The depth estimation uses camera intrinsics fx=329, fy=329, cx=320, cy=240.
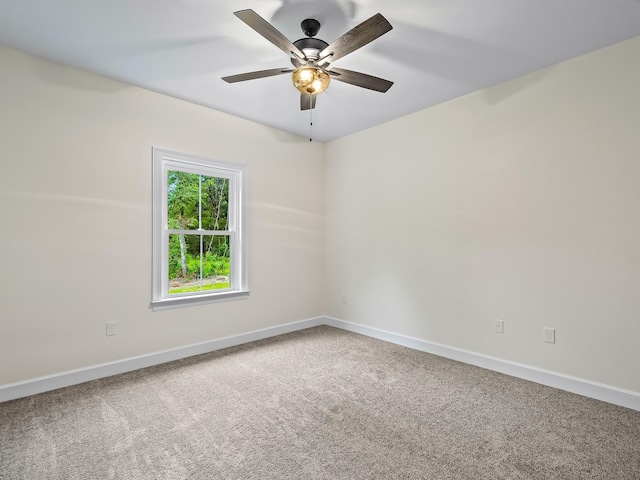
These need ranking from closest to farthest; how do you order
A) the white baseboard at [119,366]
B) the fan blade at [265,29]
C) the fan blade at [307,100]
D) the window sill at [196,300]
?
the fan blade at [265,29] < the white baseboard at [119,366] < the fan blade at [307,100] < the window sill at [196,300]

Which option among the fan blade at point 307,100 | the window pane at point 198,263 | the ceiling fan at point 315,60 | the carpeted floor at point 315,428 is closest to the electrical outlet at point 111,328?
the carpeted floor at point 315,428

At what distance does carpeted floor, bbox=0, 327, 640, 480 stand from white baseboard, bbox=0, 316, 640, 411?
0.31 feet

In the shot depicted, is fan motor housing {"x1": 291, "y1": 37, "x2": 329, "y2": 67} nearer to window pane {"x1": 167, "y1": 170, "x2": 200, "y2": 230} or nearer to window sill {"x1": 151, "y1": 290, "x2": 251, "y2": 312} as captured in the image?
window pane {"x1": 167, "y1": 170, "x2": 200, "y2": 230}

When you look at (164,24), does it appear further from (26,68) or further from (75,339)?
(75,339)

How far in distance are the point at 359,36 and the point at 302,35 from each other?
0.64 m

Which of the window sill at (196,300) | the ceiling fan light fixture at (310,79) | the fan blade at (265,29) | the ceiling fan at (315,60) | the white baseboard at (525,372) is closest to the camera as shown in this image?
the fan blade at (265,29)

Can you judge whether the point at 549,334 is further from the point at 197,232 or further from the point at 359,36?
the point at 197,232

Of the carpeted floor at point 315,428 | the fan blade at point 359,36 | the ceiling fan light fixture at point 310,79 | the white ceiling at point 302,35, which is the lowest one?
the carpeted floor at point 315,428

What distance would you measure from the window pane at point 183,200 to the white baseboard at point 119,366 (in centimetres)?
127

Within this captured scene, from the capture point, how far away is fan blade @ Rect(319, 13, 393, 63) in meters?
1.72

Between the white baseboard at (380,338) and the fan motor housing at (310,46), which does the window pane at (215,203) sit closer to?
the white baseboard at (380,338)

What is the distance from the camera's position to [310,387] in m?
2.68

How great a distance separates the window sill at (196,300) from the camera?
321 centimetres

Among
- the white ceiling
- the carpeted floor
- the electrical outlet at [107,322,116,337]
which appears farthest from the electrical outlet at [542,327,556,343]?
the electrical outlet at [107,322,116,337]
